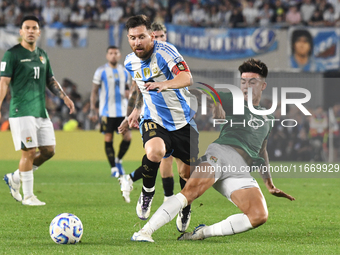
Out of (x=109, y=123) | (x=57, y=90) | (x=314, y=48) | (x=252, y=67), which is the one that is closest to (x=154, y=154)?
(x=252, y=67)

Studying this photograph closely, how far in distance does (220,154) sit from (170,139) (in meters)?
0.69

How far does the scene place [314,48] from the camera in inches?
815

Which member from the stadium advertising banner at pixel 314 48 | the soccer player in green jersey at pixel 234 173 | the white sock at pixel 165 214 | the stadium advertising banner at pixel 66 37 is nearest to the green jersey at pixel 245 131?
the soccer player in green jersey at pixel 234 173

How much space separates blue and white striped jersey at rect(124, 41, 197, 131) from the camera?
5.14m

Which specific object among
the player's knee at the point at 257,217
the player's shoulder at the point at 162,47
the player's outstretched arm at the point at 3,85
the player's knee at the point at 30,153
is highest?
the player's shoulder at the point at 162,47

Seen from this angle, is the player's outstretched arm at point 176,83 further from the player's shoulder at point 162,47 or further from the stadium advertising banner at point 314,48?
the stadium advertising banner at point 314,48

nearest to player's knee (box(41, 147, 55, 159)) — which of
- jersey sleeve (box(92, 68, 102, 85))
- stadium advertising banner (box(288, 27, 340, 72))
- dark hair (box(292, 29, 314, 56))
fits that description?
jersey sleeve (box(92, 68, 102, 85))

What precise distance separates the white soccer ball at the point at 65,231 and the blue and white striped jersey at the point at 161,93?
4.13 feet

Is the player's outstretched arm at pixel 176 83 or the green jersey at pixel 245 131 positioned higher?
the player's outstretched arm at pixel 176 83

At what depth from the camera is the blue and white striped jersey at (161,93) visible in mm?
5137

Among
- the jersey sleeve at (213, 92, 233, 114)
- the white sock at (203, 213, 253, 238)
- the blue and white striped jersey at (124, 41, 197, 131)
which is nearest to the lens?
the white sock at (203, 213, 253, 238)

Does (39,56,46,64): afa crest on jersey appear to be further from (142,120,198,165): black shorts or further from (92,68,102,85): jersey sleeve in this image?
(92,68,102,85): jersey sleeve

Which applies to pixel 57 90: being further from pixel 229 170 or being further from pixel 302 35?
pixel 302 35

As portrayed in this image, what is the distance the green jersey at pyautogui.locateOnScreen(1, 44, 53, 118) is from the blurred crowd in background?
1372 centimetres
